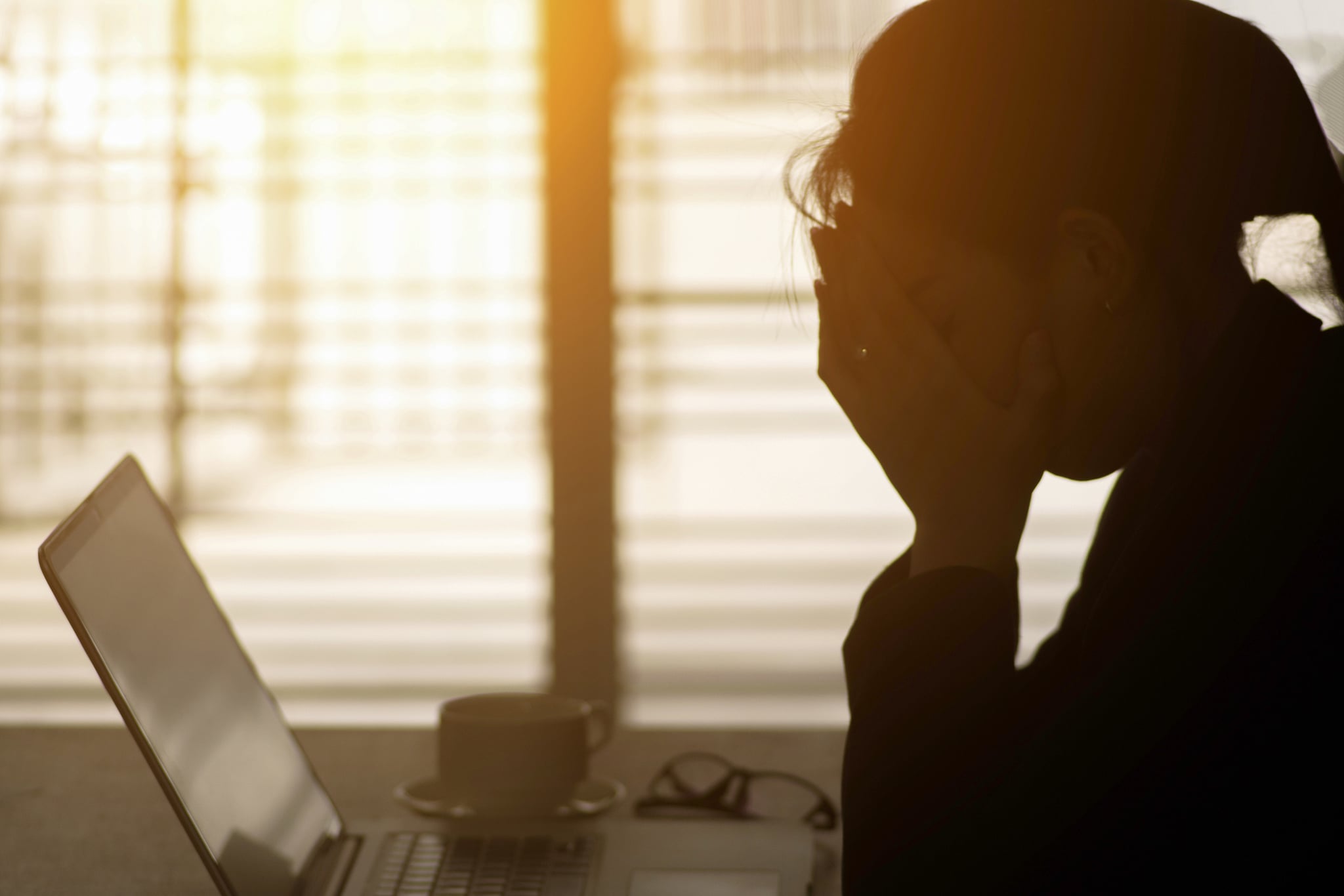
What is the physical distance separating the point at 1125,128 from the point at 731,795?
0.57 m

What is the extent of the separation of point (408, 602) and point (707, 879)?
1.73 meters

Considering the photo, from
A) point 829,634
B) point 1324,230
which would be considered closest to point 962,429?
point 1324,230

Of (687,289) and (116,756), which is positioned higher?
(687,289)

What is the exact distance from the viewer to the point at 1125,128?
2.05 ft

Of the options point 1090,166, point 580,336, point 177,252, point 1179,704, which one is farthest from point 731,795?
point 177,252

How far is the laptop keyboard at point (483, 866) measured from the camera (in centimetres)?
69

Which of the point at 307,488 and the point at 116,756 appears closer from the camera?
the point at 116,756

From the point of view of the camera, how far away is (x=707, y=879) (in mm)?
714

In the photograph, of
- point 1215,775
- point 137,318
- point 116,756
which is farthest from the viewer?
point 137,318

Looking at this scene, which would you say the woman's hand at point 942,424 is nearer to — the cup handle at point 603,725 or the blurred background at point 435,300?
the cup handle at point 603,725

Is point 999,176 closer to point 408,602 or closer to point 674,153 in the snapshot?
point 674,153

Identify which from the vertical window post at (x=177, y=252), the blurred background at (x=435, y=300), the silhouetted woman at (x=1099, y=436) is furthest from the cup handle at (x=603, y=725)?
the vertical window post at (x=177, y=252)

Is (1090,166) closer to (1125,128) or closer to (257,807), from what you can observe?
(1125,128)

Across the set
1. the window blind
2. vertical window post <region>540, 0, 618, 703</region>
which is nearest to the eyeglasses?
vertical window post <region>540, 0, 618, 703</region>
